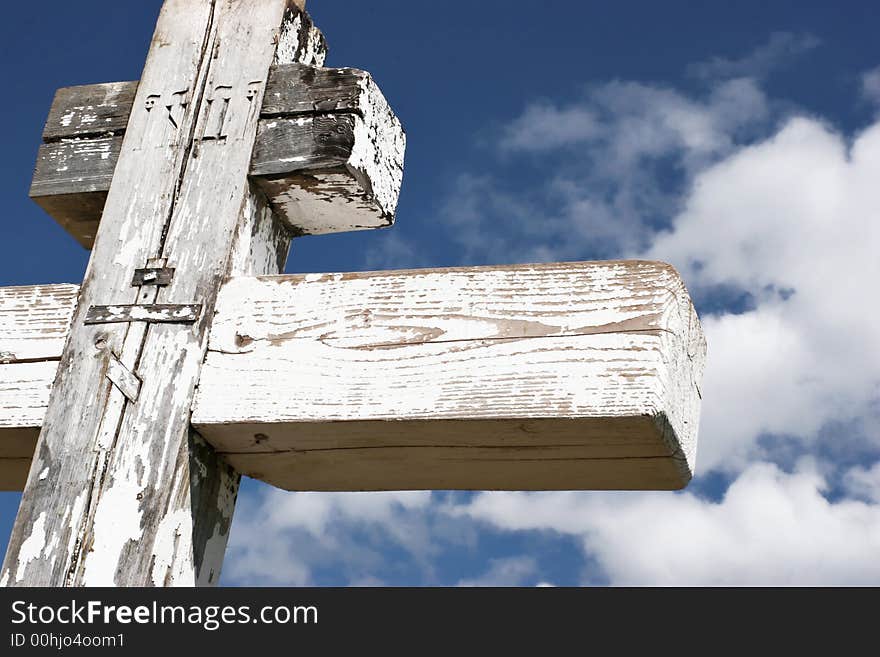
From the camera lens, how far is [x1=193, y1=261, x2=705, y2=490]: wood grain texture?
166 centimetres

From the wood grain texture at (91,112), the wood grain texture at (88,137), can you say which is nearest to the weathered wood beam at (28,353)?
the wood grain texture at (88,137)

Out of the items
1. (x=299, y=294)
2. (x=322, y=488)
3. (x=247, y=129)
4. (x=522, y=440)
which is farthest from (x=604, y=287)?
(x=247, y=129)

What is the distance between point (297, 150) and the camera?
2035 millimetres

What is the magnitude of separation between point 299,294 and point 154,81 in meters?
0.63

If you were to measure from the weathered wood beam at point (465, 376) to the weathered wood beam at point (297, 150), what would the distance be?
254 mm

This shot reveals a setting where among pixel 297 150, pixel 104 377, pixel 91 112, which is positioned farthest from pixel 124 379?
pixel 91 112

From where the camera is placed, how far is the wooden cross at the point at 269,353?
1.70 metres

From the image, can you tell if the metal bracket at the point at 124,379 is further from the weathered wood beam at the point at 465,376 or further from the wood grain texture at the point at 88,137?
the wood grain texture at the point at 88,137

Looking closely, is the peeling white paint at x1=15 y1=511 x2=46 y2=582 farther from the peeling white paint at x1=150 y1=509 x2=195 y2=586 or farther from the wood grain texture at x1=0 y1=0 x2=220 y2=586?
the peeling white paint at x1=150 y1=509 x2=195 y2=586

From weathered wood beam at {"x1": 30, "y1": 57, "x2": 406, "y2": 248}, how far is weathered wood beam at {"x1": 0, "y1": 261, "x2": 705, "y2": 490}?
0.25 m

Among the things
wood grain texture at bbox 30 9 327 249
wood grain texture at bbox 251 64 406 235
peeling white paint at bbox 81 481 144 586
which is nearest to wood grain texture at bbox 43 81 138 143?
wood grain texture at bbox 30 9 327 249

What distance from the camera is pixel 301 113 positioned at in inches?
81.0
